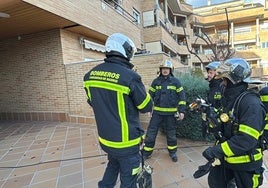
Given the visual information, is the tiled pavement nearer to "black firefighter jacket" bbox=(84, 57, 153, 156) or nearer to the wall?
"black firefighter jacket" bbox=(84, 57, 153, 156)

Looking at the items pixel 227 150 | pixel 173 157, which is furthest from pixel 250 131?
pixel 173 157

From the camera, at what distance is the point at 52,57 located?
26.6 feet

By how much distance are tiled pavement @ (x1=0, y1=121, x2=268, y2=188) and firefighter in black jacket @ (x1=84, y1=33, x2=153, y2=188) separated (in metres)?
1.22

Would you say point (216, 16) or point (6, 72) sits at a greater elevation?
point (216, 16)

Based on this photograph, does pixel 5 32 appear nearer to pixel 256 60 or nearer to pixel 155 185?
pixel 155 185

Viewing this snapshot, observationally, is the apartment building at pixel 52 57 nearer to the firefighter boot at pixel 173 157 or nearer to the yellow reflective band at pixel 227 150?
the firefighter boot at pixel 173 157

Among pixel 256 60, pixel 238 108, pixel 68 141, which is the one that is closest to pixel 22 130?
pixel 68 141

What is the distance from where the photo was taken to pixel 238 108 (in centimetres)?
199

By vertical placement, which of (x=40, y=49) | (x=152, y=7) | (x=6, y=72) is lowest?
(x=6, y=72)

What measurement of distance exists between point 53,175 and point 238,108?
3180mm

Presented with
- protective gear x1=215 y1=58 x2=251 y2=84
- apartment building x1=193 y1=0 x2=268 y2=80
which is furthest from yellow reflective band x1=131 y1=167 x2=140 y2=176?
apartment building x1=193 y1=0 x2=268 y2=80

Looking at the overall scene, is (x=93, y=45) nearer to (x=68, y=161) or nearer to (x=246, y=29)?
(x=68, y=161)

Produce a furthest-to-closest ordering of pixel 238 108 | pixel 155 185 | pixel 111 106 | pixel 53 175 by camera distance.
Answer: pixel 53 175
pixel 155 185
pixel 111 106
pixel 238 108

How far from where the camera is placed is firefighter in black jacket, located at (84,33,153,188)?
220cm
